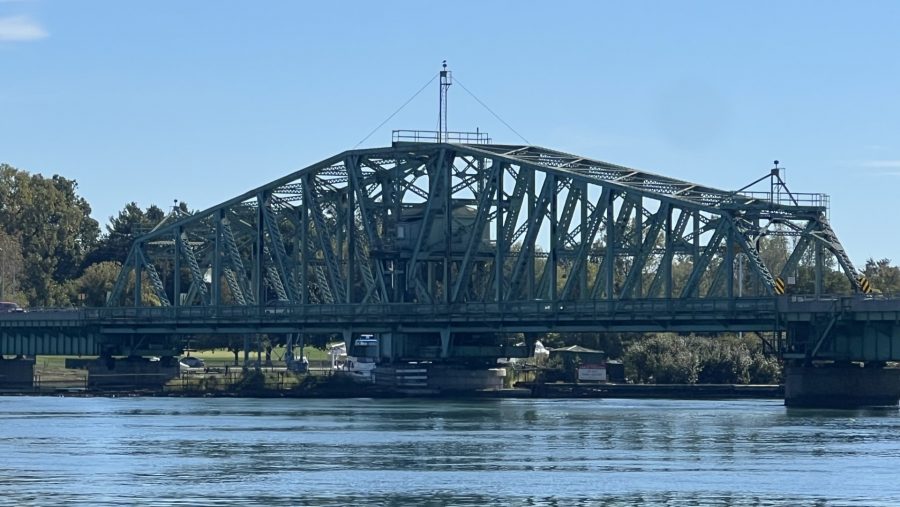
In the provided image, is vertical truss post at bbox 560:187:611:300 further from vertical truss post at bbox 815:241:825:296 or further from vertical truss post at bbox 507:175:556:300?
vertical truss post at bbox 815:241:825:296

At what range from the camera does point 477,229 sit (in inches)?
6619

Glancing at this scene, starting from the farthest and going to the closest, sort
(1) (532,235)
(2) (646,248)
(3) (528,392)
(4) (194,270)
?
(4) (194,270) < (3) (528,392) < (1) (532,235) < (2) (646,248)

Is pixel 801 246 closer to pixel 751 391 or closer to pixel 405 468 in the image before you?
pixel 751 391

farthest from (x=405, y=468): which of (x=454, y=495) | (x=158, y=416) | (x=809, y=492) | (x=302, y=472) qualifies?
(x=158, y=416)

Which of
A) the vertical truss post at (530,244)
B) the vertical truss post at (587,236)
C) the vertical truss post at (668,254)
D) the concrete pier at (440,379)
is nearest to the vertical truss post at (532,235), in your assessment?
the vertical truss post at (530,244)

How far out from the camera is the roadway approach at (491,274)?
439 feet

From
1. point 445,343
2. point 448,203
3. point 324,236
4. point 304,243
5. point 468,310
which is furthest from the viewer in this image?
point 304,243

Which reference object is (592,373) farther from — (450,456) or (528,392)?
(450,456)

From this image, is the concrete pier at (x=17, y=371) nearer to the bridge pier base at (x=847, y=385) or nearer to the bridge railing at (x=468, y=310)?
the bridge railing at (x=468, y=310)

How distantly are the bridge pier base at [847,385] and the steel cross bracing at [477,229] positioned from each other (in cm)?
718

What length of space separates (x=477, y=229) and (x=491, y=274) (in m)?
5.68

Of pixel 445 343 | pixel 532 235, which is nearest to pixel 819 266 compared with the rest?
pixel 532 235

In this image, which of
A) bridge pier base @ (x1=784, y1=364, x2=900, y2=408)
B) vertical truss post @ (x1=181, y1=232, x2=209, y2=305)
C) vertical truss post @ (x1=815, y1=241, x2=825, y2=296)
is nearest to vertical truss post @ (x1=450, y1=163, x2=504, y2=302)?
vertical truss post @ (x1=181, y1=232, x2=209, y2=305)

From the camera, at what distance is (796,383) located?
5256 inches
